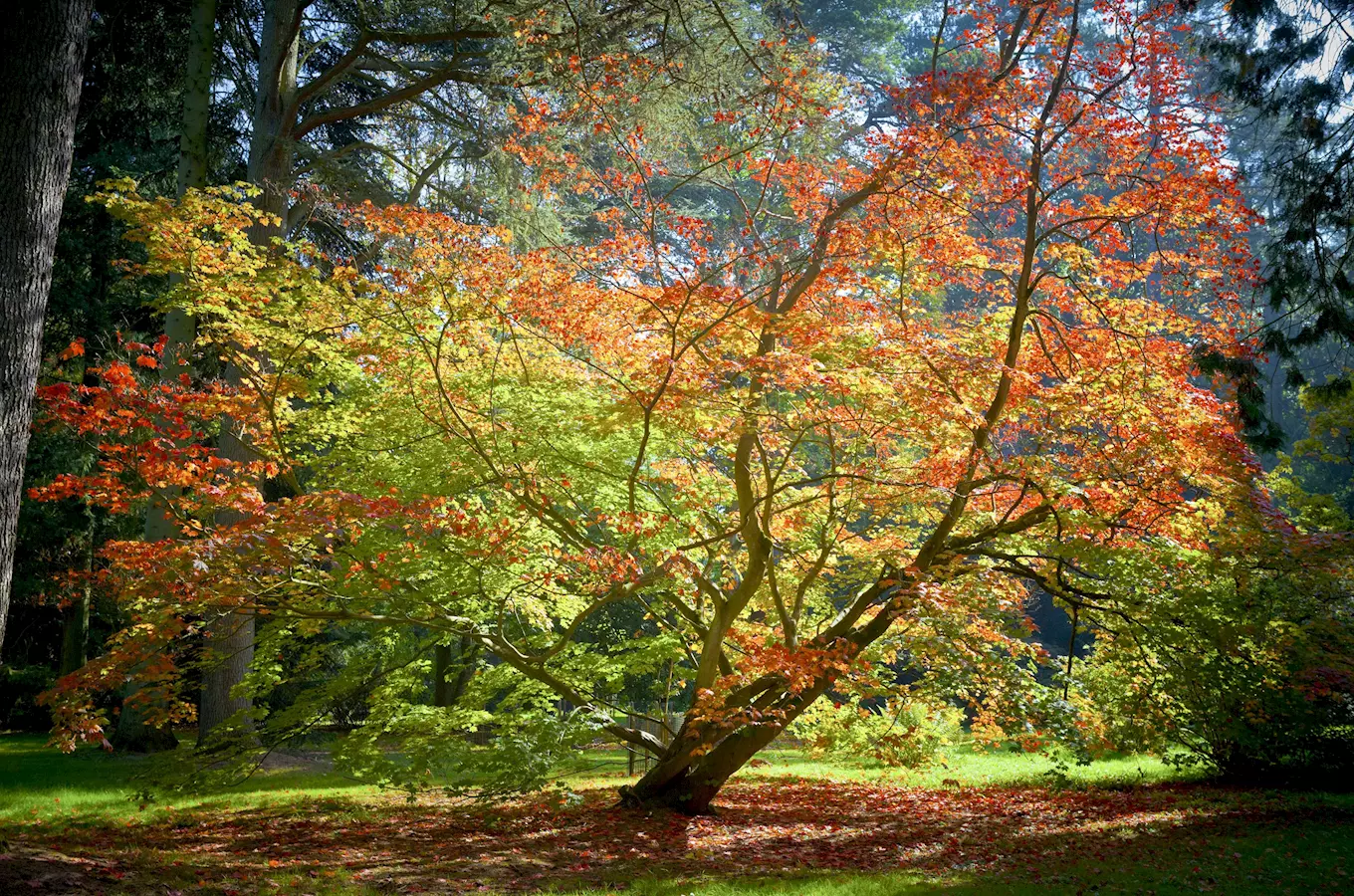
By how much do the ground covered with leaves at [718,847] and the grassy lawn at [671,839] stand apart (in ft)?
0.08

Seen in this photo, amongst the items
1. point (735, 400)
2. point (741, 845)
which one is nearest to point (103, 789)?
point (741, 845)

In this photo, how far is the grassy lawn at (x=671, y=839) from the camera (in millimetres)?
5699

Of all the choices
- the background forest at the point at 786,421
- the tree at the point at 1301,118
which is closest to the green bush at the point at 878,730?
the background forest at the point at 786,421

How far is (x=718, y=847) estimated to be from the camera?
23.4ft

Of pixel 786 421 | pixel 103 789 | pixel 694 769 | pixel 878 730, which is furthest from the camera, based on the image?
pixel 878 730

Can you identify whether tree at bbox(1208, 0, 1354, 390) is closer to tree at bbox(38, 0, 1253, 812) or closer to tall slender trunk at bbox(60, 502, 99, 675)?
tree at bbox(38, 0, 1253, 812)

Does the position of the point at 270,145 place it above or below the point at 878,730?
above

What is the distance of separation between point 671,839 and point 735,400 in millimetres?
3511

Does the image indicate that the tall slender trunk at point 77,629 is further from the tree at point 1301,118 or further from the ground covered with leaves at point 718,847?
the tree at point 1301,118

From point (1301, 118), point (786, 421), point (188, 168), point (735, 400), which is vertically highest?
point (188, 168)

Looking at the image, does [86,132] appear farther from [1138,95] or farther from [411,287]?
[1138,95]

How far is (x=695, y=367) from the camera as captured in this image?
290 inches

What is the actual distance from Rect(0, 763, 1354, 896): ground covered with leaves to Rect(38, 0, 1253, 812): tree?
728 millimetres

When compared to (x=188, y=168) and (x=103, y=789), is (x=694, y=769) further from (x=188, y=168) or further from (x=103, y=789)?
(x=188, y=168)
